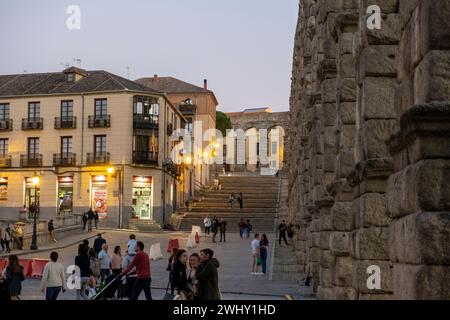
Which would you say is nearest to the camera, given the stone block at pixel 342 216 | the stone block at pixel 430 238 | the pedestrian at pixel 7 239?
the stone block at pixel 430 238

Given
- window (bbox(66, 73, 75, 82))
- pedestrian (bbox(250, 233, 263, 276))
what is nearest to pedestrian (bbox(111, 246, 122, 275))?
pedestrian (bbox(250, 233, 263, 276))

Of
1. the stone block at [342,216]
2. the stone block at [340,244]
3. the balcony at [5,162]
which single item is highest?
the balcony at [5,162]

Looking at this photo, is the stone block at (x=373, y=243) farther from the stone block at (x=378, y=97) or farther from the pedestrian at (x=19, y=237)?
the pedestrian at (x=19, y=237)

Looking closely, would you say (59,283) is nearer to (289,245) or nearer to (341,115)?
Result: (341,115)

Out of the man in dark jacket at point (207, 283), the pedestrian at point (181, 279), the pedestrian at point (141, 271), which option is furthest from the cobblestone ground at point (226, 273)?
the man in dark jacket at point (207, 283)

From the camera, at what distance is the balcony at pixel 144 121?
185 ft

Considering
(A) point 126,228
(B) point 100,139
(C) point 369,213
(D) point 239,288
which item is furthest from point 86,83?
(C) point 369,213

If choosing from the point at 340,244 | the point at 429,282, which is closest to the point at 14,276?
the point at 340,244

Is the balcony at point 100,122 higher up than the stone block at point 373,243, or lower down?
higher up

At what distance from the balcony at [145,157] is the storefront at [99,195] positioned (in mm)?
2726

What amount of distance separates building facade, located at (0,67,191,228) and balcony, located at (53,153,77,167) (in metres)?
0.08

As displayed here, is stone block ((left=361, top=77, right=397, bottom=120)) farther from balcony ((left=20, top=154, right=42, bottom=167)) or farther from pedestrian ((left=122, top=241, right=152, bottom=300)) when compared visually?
balcony ((left=20, top=154, right=42, bottom=167))

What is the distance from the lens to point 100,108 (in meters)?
56.8

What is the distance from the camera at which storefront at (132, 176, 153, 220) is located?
5616cm
